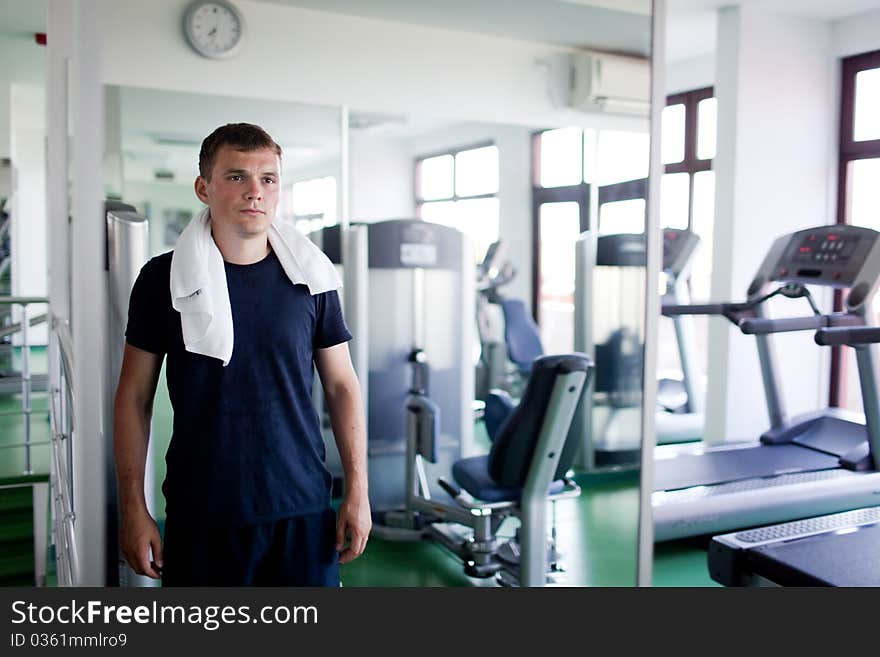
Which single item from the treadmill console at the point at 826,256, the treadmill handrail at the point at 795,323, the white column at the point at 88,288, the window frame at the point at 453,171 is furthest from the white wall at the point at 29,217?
the treadmill console at the point at 826,256

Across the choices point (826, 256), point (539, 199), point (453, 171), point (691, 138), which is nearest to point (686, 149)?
point (691, 138)

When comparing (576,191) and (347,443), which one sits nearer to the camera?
(347,443)

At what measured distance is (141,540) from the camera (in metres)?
1.75

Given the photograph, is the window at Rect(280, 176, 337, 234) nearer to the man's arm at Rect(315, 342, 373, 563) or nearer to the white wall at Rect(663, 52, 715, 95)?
the man's arm at Rect(315, 342, 373, 563)

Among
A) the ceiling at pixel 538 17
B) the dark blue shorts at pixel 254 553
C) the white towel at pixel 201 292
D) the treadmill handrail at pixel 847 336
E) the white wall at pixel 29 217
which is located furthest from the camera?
the white wall at pixel 29 217

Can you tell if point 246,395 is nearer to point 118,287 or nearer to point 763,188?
point 118,287

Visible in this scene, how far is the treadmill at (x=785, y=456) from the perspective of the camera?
3.92 metres

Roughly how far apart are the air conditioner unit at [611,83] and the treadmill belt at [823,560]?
1.58 metres

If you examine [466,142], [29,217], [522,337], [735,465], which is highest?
[29,217]

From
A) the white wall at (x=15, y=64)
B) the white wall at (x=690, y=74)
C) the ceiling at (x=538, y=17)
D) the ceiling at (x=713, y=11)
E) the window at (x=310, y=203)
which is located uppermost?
the ceiling at (x=713, y=11)

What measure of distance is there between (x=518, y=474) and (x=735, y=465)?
2120 millimetres

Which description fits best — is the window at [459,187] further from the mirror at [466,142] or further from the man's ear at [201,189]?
the man's ear at [201,189]

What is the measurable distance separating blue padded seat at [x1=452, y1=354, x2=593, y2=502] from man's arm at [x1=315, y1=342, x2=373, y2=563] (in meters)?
0.89

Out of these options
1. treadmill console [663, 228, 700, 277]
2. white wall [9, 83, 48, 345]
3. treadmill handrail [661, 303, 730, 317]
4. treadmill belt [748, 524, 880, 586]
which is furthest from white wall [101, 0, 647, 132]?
white wall [9, 83, 48, 345]
